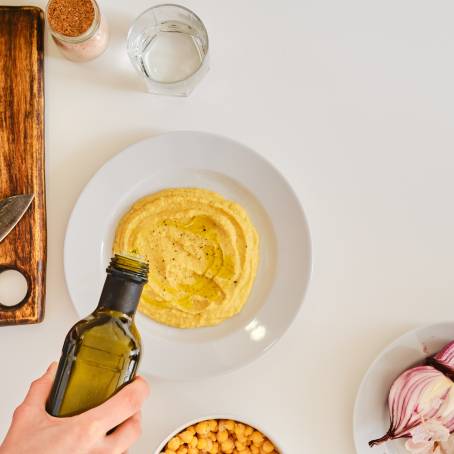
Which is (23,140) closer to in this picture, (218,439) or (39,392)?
(39,392)

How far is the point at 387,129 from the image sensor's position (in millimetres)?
1504

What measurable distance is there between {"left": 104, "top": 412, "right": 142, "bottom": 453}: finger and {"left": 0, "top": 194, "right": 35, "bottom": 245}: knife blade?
0.63 m

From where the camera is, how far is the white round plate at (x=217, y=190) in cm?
140

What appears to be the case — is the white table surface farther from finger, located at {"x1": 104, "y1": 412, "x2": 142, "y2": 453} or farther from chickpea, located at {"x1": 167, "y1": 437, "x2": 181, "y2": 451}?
finger, located at {"x1": 104, "y1": 412, "x2": 142, "y2": 453}

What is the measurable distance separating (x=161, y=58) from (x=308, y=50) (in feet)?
1.25

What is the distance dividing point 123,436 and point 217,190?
68 cm

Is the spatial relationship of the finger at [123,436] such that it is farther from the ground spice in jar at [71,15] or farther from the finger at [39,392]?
the ground spice in jar at [71,15]

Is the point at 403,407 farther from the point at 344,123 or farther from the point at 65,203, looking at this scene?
the point at 65,203

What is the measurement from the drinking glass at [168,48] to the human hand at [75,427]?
768mm

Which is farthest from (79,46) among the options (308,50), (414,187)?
(414,187)

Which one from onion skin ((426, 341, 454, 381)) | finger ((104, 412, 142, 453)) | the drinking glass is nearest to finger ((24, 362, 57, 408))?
finger ((104, 412, 142, 453))

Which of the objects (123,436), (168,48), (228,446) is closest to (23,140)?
(168,48)

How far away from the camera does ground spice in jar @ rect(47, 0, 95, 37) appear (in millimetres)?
1349

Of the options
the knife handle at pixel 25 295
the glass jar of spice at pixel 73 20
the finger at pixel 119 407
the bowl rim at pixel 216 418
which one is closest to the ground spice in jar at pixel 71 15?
the glass jar of spice at pixel 73 20
